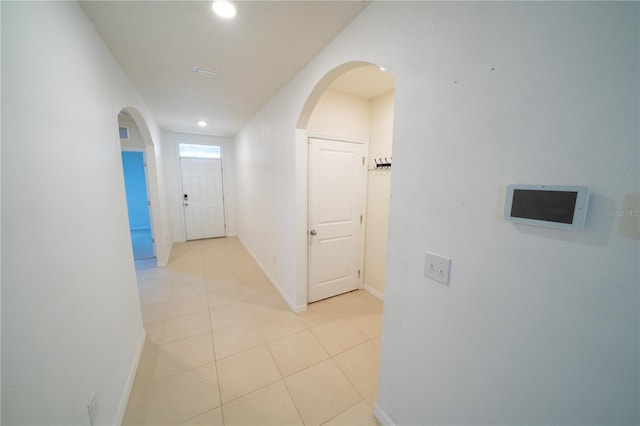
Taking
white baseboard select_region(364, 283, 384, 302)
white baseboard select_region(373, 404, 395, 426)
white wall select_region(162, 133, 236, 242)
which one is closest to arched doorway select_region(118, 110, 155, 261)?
white wall select_region(162, 133, 236, 242)

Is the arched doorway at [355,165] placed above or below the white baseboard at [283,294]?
above

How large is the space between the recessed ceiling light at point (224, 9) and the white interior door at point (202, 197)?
4565mm

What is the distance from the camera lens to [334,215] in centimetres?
272

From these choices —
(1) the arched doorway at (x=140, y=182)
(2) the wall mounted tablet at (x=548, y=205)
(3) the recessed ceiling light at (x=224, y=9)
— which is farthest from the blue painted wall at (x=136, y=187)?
(2) the wall mounted tablet at (x=548, y=205)

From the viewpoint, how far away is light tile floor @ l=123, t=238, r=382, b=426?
1.45 meters

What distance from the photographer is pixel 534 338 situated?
742 millimetres

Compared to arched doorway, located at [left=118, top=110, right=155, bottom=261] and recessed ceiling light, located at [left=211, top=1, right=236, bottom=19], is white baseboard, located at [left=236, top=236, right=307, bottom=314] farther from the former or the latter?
arched doorway, located at [left=118, top=110, right=155, bottom=261]

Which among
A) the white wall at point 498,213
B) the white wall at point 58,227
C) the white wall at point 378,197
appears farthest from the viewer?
the white wall at point 378,197

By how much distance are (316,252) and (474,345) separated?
74.8 inches

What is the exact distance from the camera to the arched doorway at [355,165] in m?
2.46

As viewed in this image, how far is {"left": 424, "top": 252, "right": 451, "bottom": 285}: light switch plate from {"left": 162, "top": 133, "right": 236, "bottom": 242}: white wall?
5.53 metres

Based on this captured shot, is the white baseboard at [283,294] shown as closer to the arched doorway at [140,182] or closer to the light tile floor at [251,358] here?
the light tile floor at [251,358]

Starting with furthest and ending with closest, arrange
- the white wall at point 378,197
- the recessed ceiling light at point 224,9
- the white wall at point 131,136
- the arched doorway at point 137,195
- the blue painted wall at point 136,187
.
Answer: the blue painted wall at point 136,187 < the arched doorway at point 137,195 < the white wall at point 131,136 < the white wall at point 378,197 < the recessed ceiling light at point 224,9

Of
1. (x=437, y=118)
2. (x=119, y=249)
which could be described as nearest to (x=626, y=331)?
(x=437, y=118)
